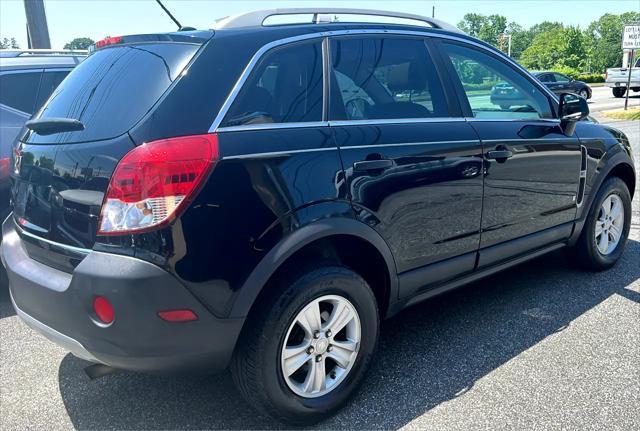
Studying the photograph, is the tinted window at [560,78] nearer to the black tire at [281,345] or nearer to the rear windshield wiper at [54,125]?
the black tire at [281,345]

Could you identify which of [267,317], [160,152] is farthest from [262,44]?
[267,317]

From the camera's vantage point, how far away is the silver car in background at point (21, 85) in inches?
161

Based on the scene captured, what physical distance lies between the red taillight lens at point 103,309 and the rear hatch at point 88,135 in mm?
231

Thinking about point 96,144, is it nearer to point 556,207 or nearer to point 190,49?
point 190,49

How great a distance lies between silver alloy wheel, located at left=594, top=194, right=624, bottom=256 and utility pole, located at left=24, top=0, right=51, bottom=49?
7495 mm

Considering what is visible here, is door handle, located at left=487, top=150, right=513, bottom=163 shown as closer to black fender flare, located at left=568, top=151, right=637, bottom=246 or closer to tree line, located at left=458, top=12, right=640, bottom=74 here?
black fender flare, located at left=568, top=151, right=637, bottom=246

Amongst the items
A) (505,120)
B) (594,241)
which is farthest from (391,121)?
(594,241)

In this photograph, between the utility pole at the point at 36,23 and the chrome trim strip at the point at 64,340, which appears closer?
the chrome trim strip at the point at 64,340

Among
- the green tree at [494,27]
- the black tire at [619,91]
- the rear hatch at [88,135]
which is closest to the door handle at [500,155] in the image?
the rear hatch at [88,135]

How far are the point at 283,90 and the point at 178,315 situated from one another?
107cm

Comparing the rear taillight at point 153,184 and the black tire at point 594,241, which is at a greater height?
the rear taillight at point 153,184

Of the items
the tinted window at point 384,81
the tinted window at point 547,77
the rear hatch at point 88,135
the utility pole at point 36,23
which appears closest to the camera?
the rear hatch at point 88,135

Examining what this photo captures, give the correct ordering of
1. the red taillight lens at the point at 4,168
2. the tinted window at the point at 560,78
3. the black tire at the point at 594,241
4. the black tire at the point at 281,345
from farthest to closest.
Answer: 1. the tinted window at the point at 560,78
2. the black tire at the point at 594,241
3. the red taillight lens at the point at 4,168
4. the black tire at the point at 281,345

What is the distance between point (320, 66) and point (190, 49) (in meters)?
0.62
